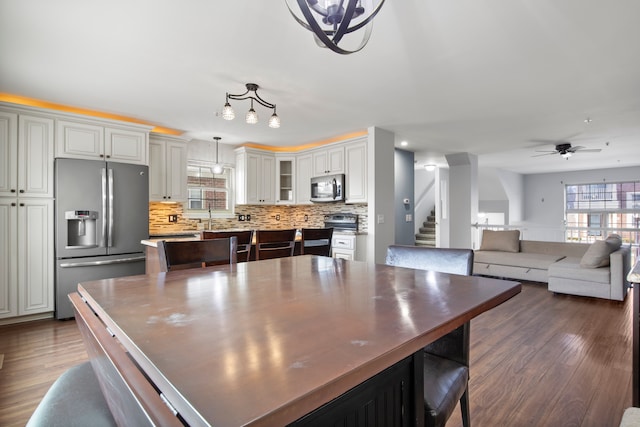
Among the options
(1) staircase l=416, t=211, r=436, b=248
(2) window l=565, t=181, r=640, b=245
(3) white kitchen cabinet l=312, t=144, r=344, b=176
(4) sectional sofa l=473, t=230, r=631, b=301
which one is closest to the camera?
(4) sectional sofa l=473, t=230, r=631, b=301

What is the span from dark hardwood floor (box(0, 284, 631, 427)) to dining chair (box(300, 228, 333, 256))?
160 centimetres

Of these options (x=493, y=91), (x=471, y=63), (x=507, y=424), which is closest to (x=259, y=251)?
(x=507, y=424)

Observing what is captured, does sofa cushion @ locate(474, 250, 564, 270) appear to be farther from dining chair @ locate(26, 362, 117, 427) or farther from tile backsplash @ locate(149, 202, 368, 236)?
dining chair @ locate(26, 362, 117, 427)

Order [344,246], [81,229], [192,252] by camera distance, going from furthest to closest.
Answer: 1. [344,246]
2. [81,229]
3. [192,252]

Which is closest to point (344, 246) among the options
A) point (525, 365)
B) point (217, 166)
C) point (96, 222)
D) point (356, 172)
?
point (356, 172)

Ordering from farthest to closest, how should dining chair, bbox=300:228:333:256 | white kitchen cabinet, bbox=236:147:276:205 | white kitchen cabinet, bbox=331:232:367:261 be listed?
white kitchen cabinet, bbox=236:147:276:205, white kitchen cabinet, bbox=331:232:367:261, dining chair, bbox=300:228:333:256

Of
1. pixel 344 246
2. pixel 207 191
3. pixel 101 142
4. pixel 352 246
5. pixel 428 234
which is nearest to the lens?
pixel 101 142

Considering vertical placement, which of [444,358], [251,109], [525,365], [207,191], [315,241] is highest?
[251,109]

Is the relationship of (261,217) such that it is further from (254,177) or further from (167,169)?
(167,169)

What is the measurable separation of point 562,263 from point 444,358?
4.23 metres

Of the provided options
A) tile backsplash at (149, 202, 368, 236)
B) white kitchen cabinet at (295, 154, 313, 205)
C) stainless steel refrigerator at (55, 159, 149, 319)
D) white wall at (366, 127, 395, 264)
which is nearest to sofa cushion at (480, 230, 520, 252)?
white wall at (366, 127, 395, 264)

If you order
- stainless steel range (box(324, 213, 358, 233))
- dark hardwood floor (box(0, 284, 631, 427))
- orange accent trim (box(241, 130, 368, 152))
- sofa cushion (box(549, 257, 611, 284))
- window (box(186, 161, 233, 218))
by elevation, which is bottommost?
dark hardwood floor (box(0, 284, 631, 427))

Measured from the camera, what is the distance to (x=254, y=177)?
18.0 feet

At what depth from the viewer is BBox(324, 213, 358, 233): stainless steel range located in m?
4.97
